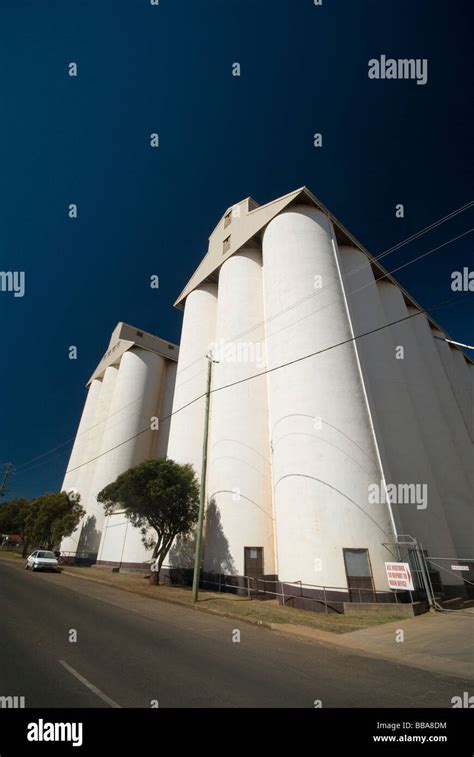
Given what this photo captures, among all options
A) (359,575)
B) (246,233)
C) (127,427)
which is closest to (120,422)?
(127,427)

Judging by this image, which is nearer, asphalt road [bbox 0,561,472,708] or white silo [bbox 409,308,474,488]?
asphalt road [bbox 0,561,472,708]

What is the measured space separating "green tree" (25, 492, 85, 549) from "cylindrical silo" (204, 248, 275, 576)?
20.6 metres

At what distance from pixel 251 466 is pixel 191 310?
18006mm

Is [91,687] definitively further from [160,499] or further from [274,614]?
[160,499]

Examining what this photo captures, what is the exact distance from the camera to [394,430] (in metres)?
21.3

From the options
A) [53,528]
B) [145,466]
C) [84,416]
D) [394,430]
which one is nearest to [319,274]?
[394,430]

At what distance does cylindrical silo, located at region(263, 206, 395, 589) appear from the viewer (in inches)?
576

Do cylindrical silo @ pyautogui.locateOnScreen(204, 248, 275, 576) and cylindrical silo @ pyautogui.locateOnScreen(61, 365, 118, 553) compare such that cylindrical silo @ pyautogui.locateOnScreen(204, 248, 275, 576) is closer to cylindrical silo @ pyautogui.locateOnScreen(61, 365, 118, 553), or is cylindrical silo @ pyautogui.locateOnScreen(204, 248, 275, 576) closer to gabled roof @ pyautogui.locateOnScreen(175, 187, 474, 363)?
gabled roof @ pyautogui.locateOnScreen(175, 187, 474, 363)

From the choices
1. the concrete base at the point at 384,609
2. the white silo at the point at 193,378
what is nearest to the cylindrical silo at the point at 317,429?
the concrete base at the point at 384,609

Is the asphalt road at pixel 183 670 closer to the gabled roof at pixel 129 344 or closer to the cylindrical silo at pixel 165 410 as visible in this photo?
the cylindrical silo at pixel 165 410

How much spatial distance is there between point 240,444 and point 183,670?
15.0 metres

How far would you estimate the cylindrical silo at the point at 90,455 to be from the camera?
3597 cm

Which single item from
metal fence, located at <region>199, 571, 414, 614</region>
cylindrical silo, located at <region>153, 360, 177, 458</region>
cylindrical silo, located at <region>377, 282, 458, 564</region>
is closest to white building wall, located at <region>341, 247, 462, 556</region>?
cylindrical silo, located at <region>377, 282, 458, 564</region>
